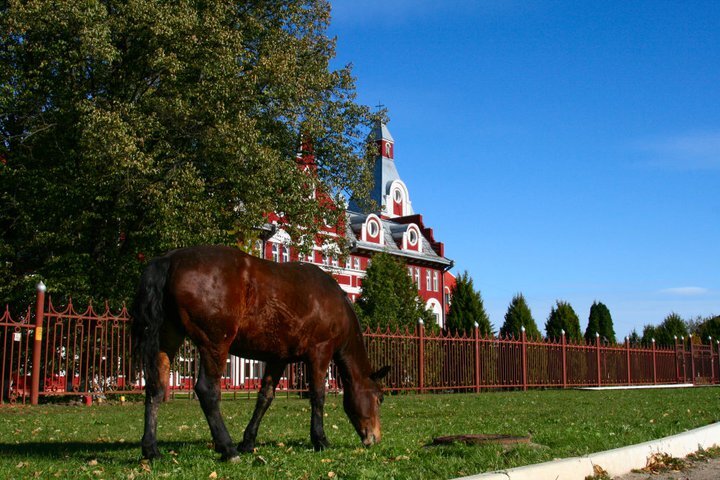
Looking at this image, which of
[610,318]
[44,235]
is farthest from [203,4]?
[610,318]

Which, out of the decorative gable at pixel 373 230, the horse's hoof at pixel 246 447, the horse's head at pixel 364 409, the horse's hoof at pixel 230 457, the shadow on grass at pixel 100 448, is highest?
the decorative gable at pixel 373 230

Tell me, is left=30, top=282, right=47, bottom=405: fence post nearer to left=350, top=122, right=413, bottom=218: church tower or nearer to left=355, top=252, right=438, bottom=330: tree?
left=355, top=252, right=438, bottom=330: tree

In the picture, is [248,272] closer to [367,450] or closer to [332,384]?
[367,450]

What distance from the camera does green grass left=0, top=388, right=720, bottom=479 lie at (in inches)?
238

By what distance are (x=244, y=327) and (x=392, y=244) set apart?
197ft

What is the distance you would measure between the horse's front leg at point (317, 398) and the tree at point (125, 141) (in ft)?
44.7

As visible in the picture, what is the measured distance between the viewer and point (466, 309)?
162 ft

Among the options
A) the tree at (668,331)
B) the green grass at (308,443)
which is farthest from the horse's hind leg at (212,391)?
the tree at (668,331)

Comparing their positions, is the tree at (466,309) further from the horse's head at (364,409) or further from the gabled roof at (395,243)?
the horse's head at (364,409)

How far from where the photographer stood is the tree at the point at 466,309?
48625mm

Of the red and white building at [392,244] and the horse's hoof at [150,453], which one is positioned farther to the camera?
the red and white building at [392,244]

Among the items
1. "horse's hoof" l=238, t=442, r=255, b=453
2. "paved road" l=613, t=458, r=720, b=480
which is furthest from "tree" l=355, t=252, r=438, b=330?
"horse's hoof" l=238, t=442, r=255, b=453

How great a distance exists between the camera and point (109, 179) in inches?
819

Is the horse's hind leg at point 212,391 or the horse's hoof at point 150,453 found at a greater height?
the horse's hind leg at point 212,391
